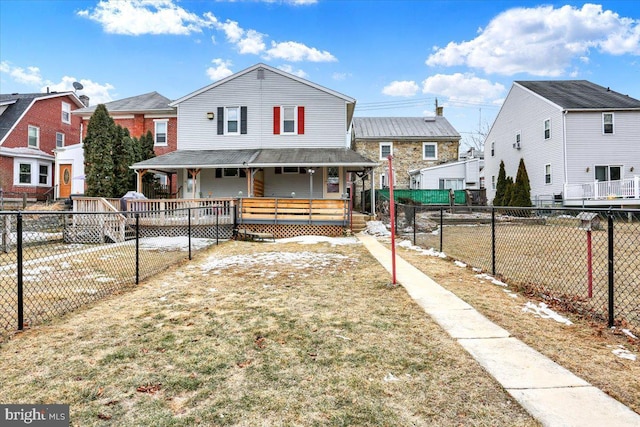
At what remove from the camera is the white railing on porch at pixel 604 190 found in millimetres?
17578

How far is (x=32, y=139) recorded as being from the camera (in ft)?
81.7

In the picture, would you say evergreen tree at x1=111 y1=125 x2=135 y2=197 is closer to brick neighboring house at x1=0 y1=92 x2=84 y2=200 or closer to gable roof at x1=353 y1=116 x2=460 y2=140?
brick neighboring house at x1=0 y1=92 x2=84 y2=200

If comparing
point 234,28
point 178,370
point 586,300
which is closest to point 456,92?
point 234,28

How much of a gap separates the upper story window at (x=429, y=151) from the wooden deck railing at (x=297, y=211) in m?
19.8

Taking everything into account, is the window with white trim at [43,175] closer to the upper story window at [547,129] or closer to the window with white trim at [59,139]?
the window with white trim at [59,139]

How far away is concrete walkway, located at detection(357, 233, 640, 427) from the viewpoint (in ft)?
7.20

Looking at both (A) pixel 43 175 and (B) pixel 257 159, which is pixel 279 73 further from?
(A) pixel 43 175

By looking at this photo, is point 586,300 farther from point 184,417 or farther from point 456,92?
point 456,92

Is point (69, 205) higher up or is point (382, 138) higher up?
point (382, 138)

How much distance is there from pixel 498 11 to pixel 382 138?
13418 mm

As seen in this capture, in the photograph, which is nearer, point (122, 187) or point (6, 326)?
point (6, 326)

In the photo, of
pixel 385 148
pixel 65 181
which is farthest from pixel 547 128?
pixel 65 181

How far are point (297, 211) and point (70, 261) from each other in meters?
8.17

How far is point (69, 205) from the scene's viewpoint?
17.5 meters
